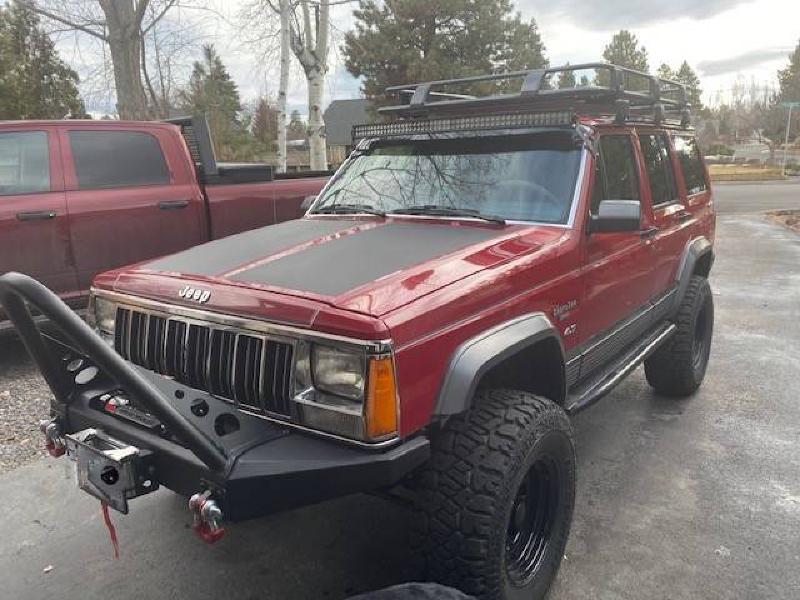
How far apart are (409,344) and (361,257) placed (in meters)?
0.66

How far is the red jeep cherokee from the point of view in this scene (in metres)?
2.10

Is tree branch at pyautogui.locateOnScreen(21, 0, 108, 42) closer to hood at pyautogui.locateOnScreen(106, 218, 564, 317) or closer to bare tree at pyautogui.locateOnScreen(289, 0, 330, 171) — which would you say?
bare tree at pyautogui.locateOnScreen(289, 0, 330, 171)

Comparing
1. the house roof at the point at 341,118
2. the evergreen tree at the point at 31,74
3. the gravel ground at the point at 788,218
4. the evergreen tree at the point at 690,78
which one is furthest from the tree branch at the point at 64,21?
the evergreen tree at the point at 690,78

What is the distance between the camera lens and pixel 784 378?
5.22m

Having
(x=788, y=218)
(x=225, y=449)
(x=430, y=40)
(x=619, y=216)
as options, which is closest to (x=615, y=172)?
(x=619, y=216)

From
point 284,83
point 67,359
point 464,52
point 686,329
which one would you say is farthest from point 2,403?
point 464,52

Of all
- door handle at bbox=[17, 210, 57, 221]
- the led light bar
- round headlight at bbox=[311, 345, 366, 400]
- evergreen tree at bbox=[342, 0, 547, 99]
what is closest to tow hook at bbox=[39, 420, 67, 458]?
round headlight at bbox=[311, 345, 366, 400]

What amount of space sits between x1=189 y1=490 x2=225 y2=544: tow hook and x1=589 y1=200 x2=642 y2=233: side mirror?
213cm

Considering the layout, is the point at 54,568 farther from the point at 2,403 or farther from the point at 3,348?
the point at 3,348

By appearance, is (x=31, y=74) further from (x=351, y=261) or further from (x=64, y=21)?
(x=351, y=261)

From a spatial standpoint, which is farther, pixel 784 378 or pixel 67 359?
pixel 784 378

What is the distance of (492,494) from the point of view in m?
2.29

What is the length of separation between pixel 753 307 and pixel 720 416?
361 cm

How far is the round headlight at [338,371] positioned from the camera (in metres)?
2.10
